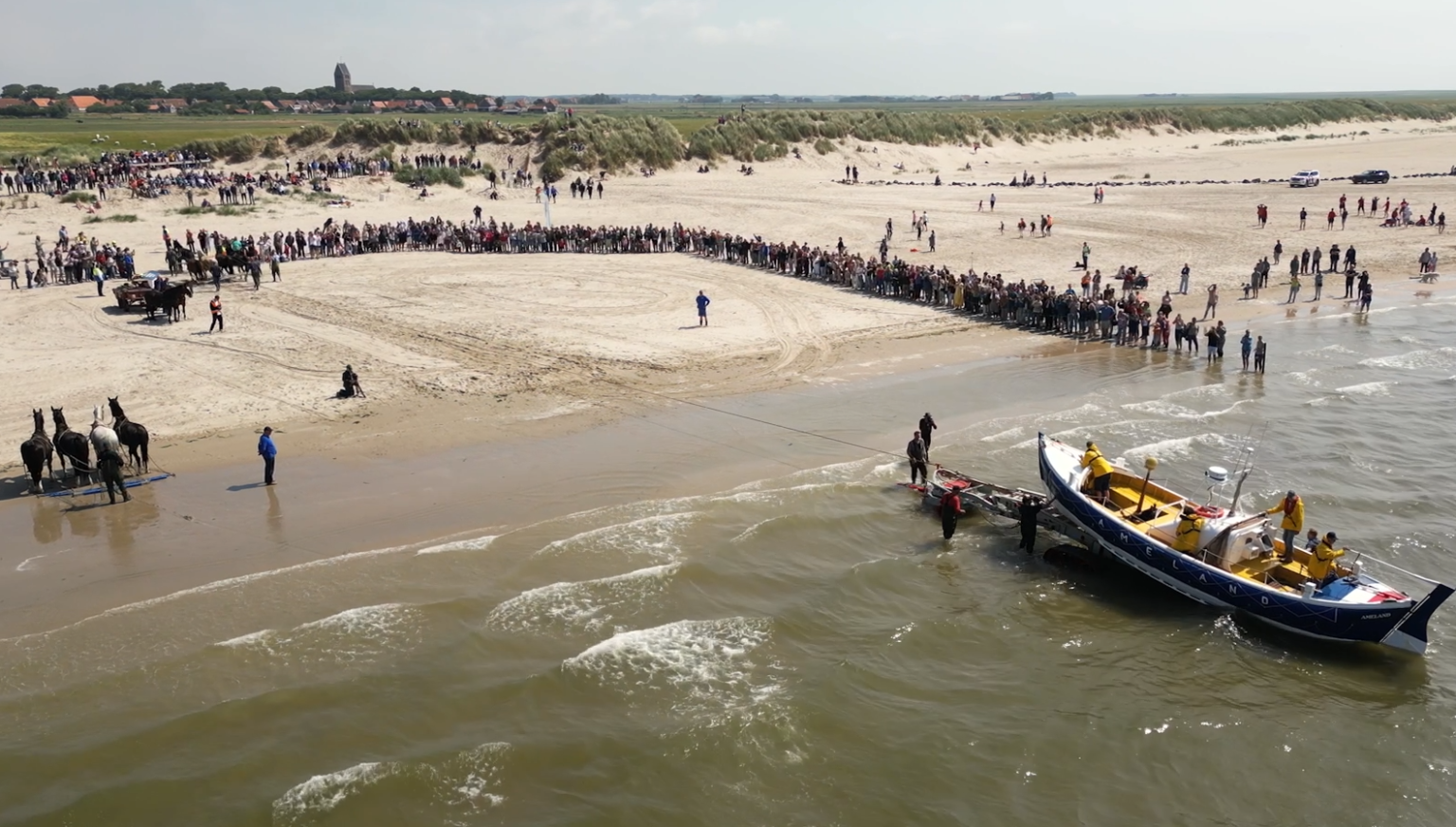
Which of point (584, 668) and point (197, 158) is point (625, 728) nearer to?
point (584, 668)

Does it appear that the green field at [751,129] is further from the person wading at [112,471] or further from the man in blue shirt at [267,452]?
the person wading at [112,471]

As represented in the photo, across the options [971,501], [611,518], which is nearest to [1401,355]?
[971,501]

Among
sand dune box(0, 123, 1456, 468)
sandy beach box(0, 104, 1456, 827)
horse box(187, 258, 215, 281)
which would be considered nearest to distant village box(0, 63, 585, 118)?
sand dune box(0, 123, 1456, 468)

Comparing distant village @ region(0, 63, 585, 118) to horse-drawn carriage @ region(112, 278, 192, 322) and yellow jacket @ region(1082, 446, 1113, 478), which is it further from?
yellow jacket @ region(1082, 446, 1113, 478)

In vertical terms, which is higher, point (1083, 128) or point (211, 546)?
point (1083, 128)

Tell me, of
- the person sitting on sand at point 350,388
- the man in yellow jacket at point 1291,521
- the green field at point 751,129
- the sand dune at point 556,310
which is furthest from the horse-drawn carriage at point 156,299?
the green field at point 751,129

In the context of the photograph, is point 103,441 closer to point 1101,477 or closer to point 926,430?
point 926,430
